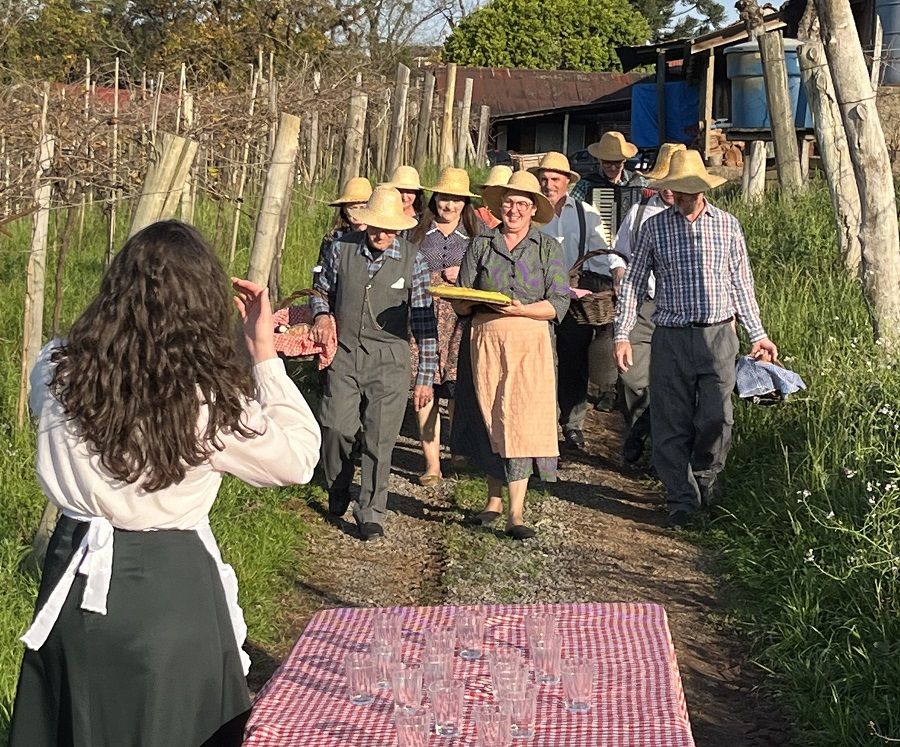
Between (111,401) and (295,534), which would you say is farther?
(295,534)

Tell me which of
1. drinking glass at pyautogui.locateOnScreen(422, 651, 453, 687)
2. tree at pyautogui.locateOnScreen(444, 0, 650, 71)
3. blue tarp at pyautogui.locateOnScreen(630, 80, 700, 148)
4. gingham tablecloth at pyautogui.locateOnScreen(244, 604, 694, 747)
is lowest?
gingham tablecloth at pyautogui.locateOnScreen(244, 604, 694, 747)

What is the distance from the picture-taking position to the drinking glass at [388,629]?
10.3 ft

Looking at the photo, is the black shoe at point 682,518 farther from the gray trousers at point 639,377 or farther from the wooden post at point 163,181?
the wooden post at point 163,181

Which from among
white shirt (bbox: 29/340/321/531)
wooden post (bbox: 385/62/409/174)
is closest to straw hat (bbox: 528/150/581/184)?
white shirt (bbox: 29/340/321/531)

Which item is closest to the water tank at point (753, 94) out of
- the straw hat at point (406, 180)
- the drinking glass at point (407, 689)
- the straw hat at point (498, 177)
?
the straw hat at point (406, 180)

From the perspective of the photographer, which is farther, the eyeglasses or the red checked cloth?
the red checked cloth

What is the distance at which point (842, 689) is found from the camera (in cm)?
479

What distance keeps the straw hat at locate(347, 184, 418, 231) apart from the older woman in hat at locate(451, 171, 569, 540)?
0.40 metres

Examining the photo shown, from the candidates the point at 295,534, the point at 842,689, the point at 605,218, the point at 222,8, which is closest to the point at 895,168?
the point at 605,218

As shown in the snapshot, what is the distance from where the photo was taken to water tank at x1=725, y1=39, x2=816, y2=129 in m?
14.4

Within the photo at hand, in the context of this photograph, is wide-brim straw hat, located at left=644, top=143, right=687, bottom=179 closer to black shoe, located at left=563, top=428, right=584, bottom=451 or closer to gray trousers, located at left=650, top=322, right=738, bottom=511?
gray trousers, located at left=650, top=322, right=738, bottom=511

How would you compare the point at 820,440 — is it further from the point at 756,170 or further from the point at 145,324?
the point at 756,170

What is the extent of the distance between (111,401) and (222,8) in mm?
29812

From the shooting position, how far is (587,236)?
29.4ft
